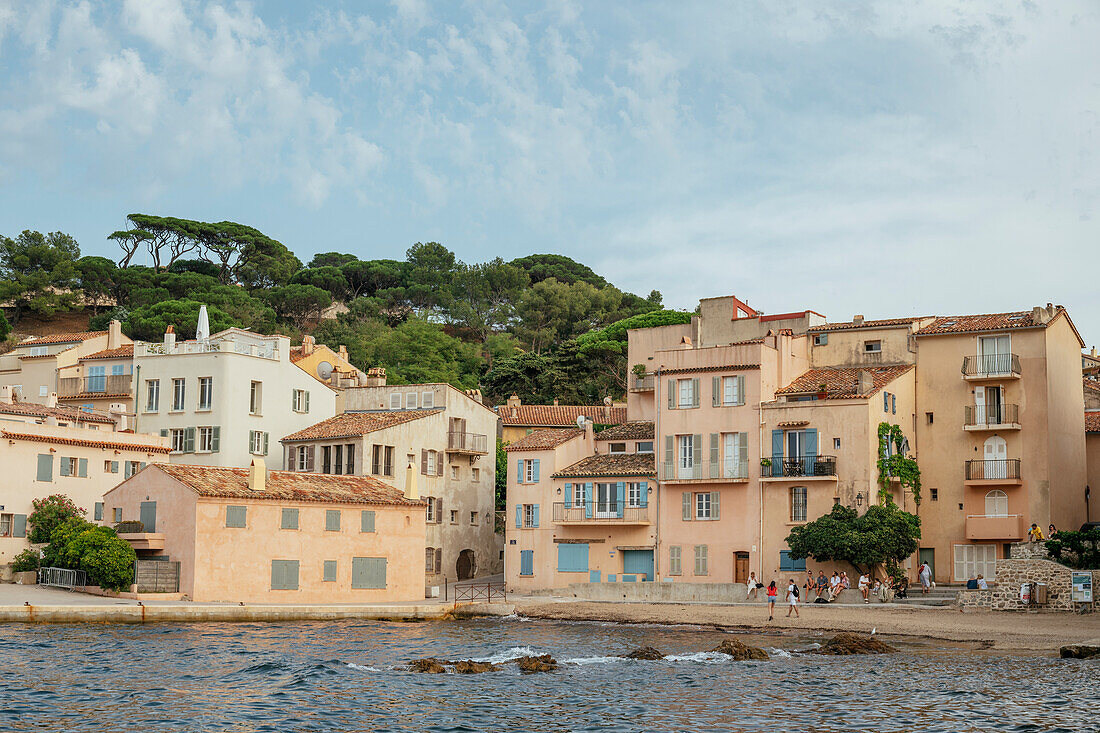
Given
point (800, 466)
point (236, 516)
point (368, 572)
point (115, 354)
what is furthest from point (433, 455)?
point (800, 466)

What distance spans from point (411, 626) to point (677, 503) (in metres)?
15.4

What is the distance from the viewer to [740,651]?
38.2 metres

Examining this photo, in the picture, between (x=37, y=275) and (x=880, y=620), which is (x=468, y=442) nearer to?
(x=880, y=620)

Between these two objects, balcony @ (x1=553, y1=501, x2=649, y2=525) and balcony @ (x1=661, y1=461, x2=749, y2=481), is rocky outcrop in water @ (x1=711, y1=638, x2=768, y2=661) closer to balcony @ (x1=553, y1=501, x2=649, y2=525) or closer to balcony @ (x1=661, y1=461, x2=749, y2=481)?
balcony @ (x1=661, y1=461, x2=749, y2=481)

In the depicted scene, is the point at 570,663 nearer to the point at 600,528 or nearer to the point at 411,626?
the point at 411,626

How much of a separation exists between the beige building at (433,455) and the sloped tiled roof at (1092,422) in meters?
31.6

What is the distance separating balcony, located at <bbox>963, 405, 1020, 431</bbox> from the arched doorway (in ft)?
91.1

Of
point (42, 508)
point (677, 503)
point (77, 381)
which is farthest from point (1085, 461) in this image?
point (77, 381)

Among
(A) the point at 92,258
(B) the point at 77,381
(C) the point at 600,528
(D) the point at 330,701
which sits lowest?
(D) the point at 330,701

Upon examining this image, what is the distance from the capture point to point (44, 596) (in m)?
47.7

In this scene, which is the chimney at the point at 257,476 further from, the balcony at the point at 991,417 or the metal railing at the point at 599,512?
→ the balcony at the point at 991,417

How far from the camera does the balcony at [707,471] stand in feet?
187

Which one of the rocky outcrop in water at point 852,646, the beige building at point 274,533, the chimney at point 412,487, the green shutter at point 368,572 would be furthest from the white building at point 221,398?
the rocky outcrop in water at point 852,646

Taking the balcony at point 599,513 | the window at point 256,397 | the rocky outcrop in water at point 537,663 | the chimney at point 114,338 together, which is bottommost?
the rocky outcrop in water at point 537,663
